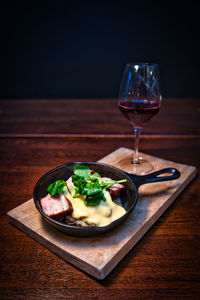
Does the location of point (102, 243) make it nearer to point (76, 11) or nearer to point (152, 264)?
point (152, 264)

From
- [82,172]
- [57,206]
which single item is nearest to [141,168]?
[82,172]

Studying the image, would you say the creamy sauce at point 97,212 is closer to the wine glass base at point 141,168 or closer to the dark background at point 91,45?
the wine glass base at point 141,168

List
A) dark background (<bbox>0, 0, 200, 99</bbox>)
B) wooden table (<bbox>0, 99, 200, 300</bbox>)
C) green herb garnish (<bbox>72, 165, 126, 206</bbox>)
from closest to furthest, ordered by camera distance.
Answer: wooden table (<bbox>0, 99, 200, 300</bbox>), green herb garnish (<bbox>72, 165, 126, 206</bbox>), dark background (<bbox>0, 0, 200, 99</bbox>)

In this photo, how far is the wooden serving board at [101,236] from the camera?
1.72ft

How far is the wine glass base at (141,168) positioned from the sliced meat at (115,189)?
0.23 meters

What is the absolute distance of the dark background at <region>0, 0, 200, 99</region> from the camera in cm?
279

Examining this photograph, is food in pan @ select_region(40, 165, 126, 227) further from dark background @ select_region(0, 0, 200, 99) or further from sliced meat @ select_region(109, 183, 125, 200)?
dark background @ select_region(0, 0, 200, 99)

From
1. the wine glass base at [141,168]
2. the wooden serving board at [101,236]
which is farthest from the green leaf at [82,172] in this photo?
the wine glass base at [141,168]

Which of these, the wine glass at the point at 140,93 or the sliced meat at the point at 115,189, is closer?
the sliced meat at the point at 115,189

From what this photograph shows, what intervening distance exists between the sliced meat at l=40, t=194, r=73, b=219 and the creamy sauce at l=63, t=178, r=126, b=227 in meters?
0.02

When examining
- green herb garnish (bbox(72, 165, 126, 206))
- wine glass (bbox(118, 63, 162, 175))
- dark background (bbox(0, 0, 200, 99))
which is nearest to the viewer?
green herb garnish (bbox(72, 165, 126, 206))

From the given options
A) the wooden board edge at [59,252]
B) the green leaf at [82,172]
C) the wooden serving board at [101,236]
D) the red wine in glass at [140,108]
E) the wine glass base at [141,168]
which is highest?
the red wine in glass at [140,108]

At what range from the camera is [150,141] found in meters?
1.22

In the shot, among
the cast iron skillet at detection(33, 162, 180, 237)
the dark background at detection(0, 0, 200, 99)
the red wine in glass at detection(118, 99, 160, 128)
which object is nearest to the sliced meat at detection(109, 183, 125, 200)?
the cast iron skillet at detection(33, 162, 180, 237)
